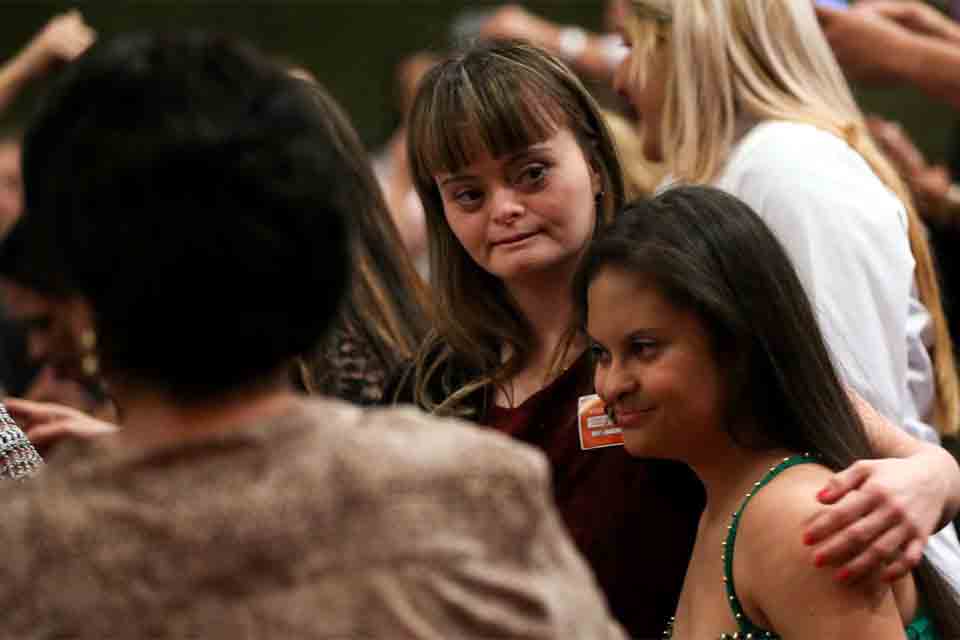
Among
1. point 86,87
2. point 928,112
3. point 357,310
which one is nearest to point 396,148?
point 928,112

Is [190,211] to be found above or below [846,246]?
above

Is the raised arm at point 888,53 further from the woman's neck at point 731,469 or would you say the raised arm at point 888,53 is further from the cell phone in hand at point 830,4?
the woman's neck at point 731,469

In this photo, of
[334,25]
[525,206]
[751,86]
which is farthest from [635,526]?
[334,25]

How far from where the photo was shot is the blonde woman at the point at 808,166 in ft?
8.02

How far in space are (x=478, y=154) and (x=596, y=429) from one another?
0.48 m

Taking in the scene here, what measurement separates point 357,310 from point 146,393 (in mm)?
1568

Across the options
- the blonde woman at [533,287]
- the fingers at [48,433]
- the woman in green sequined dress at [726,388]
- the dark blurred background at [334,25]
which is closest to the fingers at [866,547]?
the woman in green sequined dress at [726,388]

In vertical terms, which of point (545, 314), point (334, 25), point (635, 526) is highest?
point (545, 314)

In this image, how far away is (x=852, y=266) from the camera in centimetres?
245

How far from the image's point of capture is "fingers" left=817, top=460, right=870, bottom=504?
5.53 feet

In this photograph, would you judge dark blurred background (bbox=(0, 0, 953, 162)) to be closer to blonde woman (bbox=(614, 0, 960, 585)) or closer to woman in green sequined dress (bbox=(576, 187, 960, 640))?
blonde woman (bbox=(614, 0, 960, 585))

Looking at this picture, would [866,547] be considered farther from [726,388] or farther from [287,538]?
[287,538]

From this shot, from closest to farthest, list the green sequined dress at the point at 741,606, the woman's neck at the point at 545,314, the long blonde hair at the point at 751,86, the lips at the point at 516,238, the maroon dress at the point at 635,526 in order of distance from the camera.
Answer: the green sequined dress at the point at 741,606, the maroon dress at the point at 635,526, the lips at the point at 516,238, the woman's neck at the point at 545,314, the long blonde hair at the point at 751,86

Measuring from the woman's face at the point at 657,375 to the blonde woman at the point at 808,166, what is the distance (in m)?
0.63
